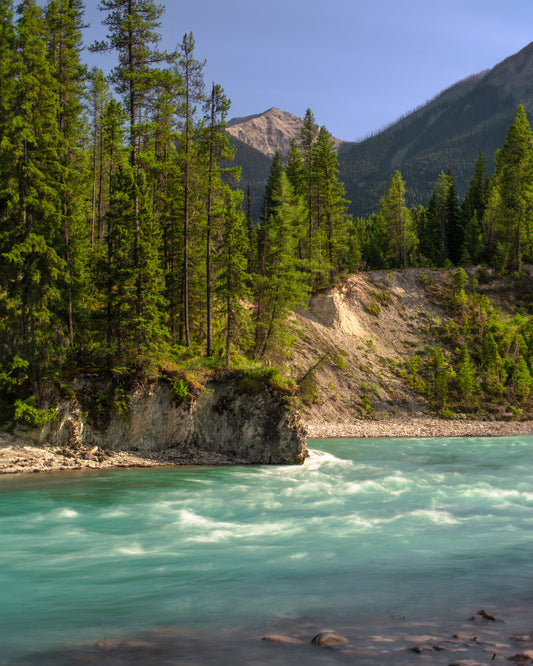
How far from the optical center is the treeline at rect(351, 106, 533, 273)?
180ft

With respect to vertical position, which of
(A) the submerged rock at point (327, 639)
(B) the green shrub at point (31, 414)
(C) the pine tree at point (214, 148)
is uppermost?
(C) the pine tree at point (214, 148)

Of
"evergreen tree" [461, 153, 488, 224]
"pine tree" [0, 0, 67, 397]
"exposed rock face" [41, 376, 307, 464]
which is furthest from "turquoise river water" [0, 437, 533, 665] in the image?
"evergreen tree" [461, 153, 488, 224]

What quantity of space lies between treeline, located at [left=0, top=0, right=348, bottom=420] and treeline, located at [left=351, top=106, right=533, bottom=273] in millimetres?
28321

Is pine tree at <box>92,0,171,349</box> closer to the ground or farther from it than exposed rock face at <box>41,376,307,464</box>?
farther from it

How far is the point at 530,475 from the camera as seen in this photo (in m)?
20.3

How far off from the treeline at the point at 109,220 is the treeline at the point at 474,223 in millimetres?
28321

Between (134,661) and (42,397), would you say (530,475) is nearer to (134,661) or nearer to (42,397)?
(134,661)

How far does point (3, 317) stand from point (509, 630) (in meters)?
23.4

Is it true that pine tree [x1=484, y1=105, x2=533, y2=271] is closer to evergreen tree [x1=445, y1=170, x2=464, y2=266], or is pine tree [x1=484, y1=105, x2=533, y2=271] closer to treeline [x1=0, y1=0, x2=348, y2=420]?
evergreen tree [x1=445, y1=170, x2=464, y2=266]

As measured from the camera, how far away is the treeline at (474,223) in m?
54.8

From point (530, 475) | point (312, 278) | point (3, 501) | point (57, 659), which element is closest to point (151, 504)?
point (3, 501)

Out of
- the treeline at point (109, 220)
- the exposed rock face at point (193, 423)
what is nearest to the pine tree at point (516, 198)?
the treeline at point (109, 220)

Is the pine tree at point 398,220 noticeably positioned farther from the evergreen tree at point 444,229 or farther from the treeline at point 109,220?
the treeline at point 109,220

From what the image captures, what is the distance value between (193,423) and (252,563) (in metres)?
13.7
